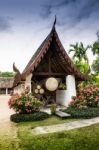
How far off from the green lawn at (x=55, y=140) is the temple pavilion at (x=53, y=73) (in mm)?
5817

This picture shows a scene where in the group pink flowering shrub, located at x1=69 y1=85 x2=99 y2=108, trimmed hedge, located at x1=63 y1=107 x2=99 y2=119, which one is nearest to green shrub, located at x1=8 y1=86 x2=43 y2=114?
trimmed hedge, located at x1=63 y1=107 x2=99 y2=119

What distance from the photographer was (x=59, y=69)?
16.5 m

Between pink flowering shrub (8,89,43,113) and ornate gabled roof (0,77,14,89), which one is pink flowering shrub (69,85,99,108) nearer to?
pink flowering shrub (8,89,43,113)

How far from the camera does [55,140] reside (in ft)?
24.9

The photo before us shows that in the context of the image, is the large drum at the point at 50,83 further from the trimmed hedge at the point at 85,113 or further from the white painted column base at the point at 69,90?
the trimmed hedge at the point at 85,113

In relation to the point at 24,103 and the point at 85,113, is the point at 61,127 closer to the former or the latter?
the point at 85,113

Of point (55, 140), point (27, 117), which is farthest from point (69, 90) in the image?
point (55, 140)

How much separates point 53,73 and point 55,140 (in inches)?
328

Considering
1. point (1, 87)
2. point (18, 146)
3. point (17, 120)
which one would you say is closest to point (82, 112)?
point (17, 120)

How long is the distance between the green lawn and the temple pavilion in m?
5.82

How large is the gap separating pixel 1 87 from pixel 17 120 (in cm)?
3857

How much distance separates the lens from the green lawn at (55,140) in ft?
22.9

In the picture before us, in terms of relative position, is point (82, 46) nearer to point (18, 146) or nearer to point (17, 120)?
point (17, 120)

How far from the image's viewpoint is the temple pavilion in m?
14.5
